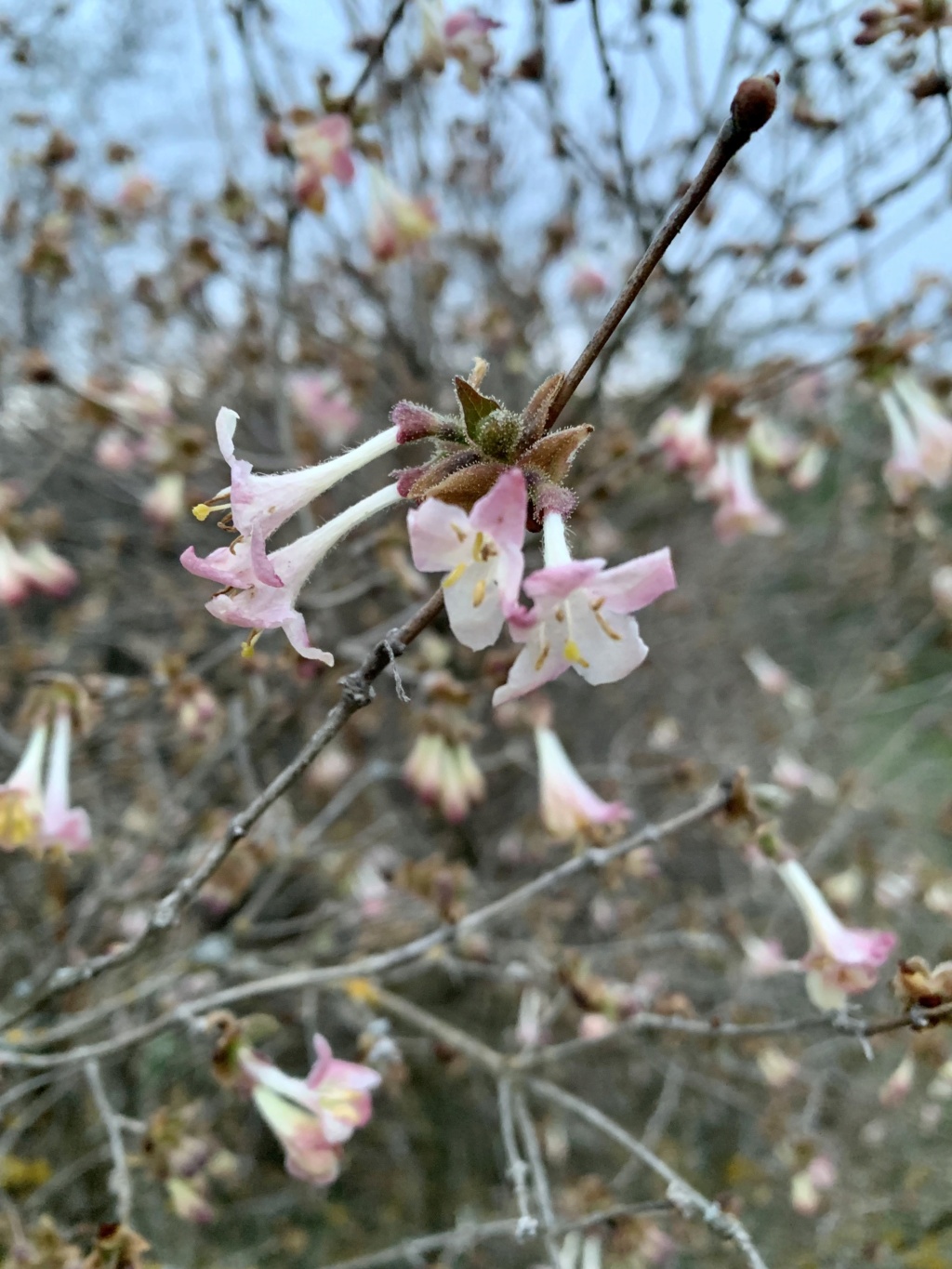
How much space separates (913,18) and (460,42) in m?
0.97

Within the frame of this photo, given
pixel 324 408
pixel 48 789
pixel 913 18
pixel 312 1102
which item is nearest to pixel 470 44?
pixel 913 18

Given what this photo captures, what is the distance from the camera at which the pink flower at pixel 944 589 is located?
2.86 metres

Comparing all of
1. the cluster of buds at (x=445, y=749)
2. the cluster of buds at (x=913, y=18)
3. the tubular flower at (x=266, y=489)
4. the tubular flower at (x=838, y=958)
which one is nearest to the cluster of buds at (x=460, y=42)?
the cluster of buds at (x=913, y=18)

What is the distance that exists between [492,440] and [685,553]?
346 centimetres

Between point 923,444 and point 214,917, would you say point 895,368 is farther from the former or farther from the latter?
point 214,917

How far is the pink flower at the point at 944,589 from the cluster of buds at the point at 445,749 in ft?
6.08

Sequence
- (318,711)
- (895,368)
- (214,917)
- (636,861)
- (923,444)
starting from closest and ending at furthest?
(636,861)
(895,368)
(923,444)
(214,917)
(318,711)

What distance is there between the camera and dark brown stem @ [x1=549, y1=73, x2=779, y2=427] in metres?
0.60

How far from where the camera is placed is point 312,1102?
3.57 feet

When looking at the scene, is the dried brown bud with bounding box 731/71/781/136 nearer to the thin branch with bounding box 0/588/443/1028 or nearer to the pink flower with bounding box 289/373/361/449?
the thin branch with bounding box 0/588/443/1028

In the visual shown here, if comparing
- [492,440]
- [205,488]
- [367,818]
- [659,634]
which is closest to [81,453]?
[205,488]

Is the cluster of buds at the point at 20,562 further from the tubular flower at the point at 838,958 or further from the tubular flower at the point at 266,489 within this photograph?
the tubular flower at the point at 838,958

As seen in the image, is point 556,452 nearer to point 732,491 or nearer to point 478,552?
point 478,552

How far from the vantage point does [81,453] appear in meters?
3.56
